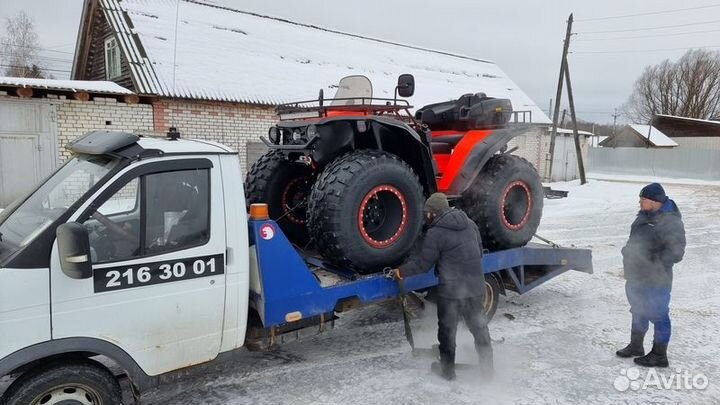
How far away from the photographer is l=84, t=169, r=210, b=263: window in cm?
306

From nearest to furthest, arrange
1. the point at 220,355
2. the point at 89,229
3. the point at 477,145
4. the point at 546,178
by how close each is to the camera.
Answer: the point at 89,229, the point at 220,355, the point at 477,145, the point at 546,178

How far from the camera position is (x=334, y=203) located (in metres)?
3.91

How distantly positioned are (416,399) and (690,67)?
6463cm

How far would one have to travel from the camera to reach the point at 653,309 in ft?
14.9

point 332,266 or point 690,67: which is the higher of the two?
point 690,67

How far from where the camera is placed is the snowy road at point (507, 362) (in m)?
3.96

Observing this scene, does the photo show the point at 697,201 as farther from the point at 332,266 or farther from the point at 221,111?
the point at 332,266

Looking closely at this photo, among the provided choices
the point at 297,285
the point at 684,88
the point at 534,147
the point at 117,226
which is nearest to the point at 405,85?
the point at 297,285

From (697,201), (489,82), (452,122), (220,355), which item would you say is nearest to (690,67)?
(489,82)

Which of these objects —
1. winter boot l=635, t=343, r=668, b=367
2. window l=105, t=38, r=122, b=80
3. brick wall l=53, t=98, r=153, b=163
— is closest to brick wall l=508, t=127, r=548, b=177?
brick wall l=53, t=98, r=153, b=163

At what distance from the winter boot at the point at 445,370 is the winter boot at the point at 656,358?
5.80 feet

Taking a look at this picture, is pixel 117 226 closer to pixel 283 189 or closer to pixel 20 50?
pixel 283 189

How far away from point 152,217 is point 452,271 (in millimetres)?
2374

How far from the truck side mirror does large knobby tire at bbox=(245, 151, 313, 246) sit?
230cm
